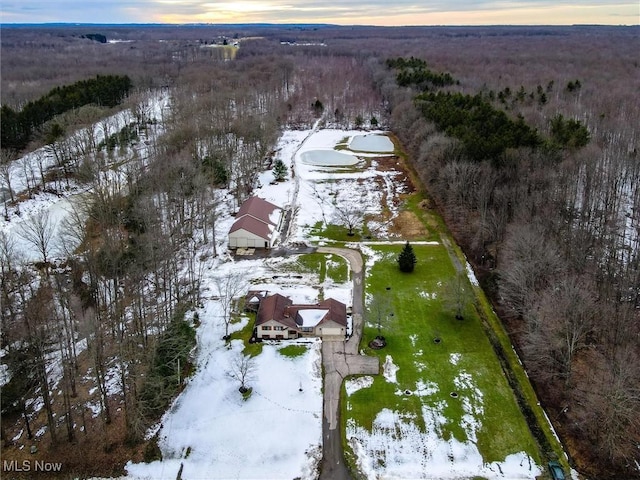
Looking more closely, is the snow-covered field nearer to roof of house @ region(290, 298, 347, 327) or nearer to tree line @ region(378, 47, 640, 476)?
roof of house @ region(290, 298, 347, 327)

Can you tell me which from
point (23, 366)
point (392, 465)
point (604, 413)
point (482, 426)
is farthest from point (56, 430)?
point (604, 413)

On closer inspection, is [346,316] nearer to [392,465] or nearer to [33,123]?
[392,465]

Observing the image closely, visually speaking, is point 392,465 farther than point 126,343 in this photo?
No

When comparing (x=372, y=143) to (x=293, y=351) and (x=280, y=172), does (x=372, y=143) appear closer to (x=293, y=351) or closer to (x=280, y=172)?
(x=280, y=172)

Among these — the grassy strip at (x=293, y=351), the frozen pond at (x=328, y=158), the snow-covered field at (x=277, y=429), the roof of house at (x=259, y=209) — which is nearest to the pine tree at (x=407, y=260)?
the snow-covered field at (x=277, y=429)

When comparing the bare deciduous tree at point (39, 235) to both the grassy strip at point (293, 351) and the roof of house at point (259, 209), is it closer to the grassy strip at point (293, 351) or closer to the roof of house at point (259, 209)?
the roof of house at point (259, 209)

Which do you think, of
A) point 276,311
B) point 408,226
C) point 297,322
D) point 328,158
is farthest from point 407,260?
point 328,158

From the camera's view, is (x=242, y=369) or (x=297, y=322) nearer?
(x=242, y=369)
